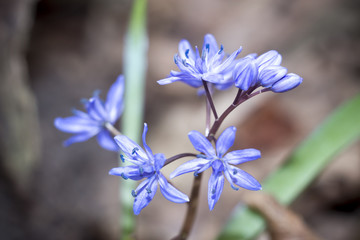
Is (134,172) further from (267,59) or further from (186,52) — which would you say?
(267,59)

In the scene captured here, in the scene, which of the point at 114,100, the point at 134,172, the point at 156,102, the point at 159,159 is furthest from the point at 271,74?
the point at 156,102

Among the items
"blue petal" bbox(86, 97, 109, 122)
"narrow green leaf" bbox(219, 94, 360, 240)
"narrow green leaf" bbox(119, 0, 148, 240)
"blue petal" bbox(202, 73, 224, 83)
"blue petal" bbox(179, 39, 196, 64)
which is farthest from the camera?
"narrow green leaf" bbox(119, 0, 148, 240)

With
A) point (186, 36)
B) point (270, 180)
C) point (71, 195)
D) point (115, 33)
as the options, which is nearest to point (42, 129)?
point (71, 195)

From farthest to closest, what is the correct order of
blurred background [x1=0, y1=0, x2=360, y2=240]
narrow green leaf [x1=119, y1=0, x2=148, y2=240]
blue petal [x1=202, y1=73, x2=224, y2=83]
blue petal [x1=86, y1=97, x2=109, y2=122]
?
blurred background [x1=0, y1=0, x2=360, y2=240]
narrow green leaf [x1=119, y1=0, x2=148, y2=240]
blue petal [x1=86, y1=97, x2=109, y2=122]
blue petal [x1=202, y1=73, x2=224, y2=83]

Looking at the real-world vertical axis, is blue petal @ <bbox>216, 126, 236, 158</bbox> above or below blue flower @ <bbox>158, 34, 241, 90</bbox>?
below

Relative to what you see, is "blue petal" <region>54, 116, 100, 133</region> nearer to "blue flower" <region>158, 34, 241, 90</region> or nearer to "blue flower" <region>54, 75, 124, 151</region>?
"blue flower" <region>54, 75, 124, 151</region>

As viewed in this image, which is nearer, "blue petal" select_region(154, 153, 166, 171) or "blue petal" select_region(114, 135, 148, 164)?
"blue petal" select_region(154, 153, 166, 171)

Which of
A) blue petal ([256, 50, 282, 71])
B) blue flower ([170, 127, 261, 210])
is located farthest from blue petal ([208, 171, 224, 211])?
blue petal ([256, 50, 282, 71])
